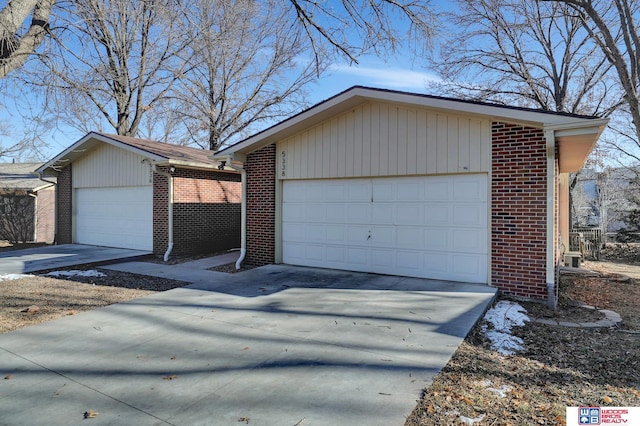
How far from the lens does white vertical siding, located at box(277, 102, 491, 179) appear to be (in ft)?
23.3

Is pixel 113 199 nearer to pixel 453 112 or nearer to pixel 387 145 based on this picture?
pixel 387 145

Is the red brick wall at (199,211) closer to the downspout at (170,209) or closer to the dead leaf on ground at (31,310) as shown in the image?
the downspout at (170,209)

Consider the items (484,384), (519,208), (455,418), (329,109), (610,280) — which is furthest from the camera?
(610,280)

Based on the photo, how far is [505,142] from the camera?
266 inches

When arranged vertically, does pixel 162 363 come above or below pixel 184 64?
below

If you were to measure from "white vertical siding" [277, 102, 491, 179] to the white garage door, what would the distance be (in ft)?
18.0

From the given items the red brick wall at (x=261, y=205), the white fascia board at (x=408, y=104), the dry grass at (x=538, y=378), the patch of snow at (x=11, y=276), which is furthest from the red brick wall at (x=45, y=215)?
the dry grass at (x=538, y=378)

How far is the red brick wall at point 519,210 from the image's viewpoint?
21.2 feet

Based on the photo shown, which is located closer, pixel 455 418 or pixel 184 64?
pixel 455 418

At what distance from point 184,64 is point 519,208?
56.6 ft

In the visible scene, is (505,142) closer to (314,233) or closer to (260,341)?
(314,233)

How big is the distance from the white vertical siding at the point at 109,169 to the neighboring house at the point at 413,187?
444 cm

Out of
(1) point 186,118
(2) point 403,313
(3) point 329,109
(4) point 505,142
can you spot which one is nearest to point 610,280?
(4) point 505,142

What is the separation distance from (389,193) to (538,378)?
4.90 meters
